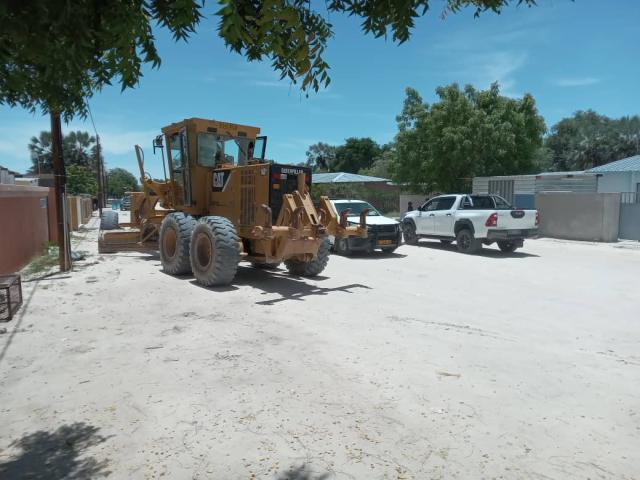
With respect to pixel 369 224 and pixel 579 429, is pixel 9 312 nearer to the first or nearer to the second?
pixel 579 429

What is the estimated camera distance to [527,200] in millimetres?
21500

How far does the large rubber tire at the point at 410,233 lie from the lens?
1734cm

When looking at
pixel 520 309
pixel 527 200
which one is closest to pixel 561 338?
pixel 520 309

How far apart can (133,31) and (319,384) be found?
3.23m

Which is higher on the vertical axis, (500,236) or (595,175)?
(595,175)

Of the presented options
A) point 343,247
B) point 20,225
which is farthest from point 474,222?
point 20,225

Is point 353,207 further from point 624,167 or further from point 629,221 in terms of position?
point 624,167

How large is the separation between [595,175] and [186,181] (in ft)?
59.3

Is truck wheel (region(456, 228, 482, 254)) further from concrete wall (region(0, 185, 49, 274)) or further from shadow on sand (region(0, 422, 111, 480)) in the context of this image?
shadow on sand (region(0, 422, 111, 480))

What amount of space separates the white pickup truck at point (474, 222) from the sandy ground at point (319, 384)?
549cm

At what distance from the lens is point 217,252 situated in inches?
335

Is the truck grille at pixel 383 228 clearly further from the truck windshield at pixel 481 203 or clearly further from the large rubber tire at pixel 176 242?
the large rubber tire at pixel 176 242

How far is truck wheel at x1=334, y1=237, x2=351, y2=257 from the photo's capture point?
14227mm

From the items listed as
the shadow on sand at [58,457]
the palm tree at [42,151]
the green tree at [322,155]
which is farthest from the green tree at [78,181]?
the shadow on sand at [58,457]
